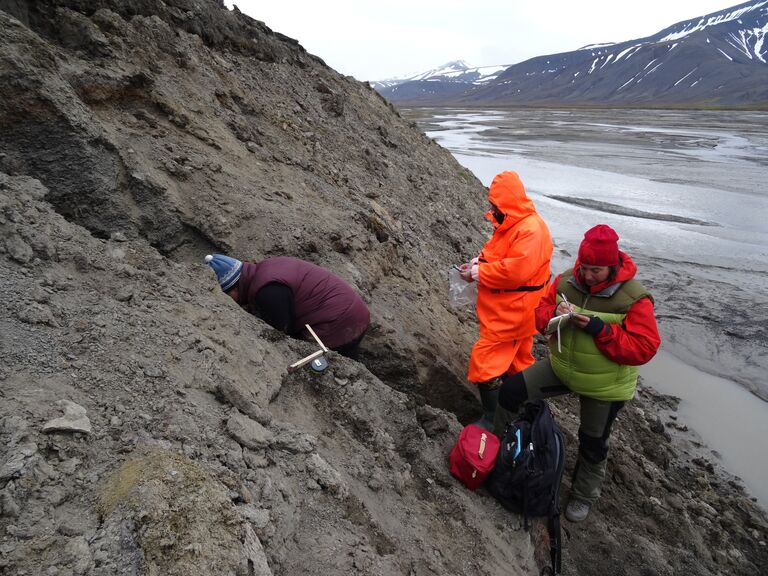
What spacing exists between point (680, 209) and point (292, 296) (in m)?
13.8

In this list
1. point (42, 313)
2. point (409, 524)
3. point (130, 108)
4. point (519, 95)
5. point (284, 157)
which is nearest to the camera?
point (42, 313)

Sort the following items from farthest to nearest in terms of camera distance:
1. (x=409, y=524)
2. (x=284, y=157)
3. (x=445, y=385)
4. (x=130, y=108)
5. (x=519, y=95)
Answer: (x=519, y=95)
(x=284, y=157)
(x=130, y=108)
(x=445, y=385)
(x=409, y=524)

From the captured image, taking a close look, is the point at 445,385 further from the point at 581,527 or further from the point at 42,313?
the point at 42,313

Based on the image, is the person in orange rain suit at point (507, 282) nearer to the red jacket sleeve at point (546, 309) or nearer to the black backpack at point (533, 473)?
the red jacket sleeve at point (546, 309)

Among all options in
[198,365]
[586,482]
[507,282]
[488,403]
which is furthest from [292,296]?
[586,482]

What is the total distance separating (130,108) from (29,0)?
159cm

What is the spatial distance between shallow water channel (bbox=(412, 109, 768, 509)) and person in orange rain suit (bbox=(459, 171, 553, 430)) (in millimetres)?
3053

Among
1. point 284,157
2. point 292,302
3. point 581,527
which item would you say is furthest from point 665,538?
point 284,157

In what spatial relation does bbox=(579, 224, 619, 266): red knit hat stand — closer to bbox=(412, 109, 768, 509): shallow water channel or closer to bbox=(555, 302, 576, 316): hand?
bbox=(555, 302, 576, 316): hand

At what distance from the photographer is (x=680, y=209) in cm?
1431

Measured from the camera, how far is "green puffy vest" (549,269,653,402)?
325cm

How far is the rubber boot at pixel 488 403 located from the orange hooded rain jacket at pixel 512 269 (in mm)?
101

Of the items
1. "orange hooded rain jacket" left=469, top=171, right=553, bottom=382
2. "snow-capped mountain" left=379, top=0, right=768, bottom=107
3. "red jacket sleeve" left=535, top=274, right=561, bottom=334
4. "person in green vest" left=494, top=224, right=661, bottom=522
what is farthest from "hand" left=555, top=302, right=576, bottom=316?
"snow-capped mountain" left=379, top=0, right=768, bottom=107

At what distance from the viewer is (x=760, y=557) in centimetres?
424
